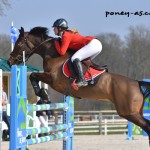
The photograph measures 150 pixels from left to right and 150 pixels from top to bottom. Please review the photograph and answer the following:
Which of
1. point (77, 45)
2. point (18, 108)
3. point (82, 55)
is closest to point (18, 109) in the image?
point (18, 108)

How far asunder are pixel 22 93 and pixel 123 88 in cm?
217

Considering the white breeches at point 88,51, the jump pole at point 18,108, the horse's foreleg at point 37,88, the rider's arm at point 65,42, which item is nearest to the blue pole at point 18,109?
the jump pole at point 18,108

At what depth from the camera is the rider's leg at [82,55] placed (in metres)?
7.98

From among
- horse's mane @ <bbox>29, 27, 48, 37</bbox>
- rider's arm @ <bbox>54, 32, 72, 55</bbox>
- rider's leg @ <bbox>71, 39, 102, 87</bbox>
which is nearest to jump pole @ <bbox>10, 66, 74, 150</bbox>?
rider's leg @ <bbox>71, 39, 102, 87</bbox>

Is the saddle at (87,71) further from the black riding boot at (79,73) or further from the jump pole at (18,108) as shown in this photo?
the jump pole at (18,108)

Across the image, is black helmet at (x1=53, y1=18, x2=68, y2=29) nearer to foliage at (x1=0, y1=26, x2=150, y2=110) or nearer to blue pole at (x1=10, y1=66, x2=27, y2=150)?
blue pole at (x1=10, y1=66, x2=27, y2=150)

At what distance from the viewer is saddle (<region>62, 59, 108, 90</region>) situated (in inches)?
318

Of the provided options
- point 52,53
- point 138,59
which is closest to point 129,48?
point 138,59

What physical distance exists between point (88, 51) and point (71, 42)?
12.3 inches

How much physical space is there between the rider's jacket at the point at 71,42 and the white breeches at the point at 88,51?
0.09 metres

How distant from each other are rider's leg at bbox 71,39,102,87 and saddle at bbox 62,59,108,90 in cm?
9

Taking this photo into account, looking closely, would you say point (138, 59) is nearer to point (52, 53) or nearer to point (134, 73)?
point (134, 73)

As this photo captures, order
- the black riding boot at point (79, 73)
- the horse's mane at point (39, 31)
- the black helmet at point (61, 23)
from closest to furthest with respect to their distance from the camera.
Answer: the black riding boot at point (79, 73)
the black helmet at point (61, 23)
the horse's mane at point (39, 31)

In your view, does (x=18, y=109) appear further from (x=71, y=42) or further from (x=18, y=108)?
(x=71, y=42)
